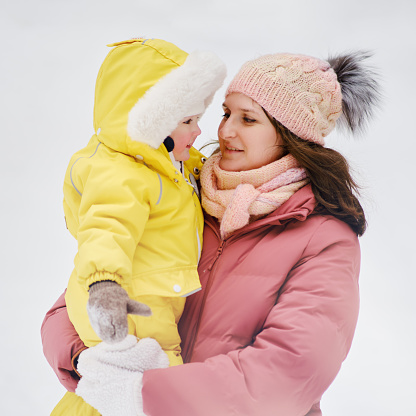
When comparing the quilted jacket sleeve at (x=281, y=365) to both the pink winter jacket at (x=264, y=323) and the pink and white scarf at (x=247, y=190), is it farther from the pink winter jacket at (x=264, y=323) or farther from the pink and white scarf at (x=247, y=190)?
the pink and white scarf at (x=247, y=190)

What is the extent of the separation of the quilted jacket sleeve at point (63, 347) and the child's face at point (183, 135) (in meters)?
0.54

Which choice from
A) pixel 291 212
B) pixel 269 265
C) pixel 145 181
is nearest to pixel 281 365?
pixel 269 265

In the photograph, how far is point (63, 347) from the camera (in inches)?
51.1

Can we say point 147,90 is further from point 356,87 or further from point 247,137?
point 356,87

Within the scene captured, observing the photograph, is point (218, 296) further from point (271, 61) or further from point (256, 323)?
point (271, 61)

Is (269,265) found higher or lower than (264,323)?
higher

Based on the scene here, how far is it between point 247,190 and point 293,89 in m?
0.29

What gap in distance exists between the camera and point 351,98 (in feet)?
4.90

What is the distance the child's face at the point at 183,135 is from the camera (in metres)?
1.21

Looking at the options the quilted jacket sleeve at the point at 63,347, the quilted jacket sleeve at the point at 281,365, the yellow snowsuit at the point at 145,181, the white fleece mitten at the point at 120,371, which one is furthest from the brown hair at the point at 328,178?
the quilted jacket sleeve at the point at 63,347

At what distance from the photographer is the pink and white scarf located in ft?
4.10

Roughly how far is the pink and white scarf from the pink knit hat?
0.11m

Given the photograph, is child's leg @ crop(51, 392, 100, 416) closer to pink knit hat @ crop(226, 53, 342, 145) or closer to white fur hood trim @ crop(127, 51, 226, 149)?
white fur hood trim @ crop(127, 51, 226, 149)

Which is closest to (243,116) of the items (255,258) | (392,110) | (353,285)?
(255,258)
